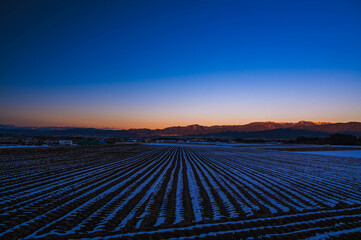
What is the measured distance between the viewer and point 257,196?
336 inches

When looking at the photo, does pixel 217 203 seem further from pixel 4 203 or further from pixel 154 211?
pixel 4 203

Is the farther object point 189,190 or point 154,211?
point 189,190

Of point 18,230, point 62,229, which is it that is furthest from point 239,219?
point 18,230

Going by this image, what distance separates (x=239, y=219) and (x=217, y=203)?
1524 mm

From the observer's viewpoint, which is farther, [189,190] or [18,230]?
[189,190]

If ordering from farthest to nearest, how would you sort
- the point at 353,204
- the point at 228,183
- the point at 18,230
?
the point at 228,183 → the point at 353,204 → the point at 18,230

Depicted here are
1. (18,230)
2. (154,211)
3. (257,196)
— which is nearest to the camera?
(18,230)

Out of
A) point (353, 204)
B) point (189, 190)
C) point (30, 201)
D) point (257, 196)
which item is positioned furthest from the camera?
point (189, 190)

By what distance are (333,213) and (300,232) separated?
2410mm

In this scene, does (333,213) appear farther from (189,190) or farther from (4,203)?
(4,203)

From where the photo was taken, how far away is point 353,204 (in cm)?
774

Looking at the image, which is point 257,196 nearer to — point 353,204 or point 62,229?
point 353,204

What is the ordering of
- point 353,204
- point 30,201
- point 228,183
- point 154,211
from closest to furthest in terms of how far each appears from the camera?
point 154,211 → point 30,201 → point 353,204 → point 228,183

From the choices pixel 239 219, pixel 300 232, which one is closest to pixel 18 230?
pixel 239 219
